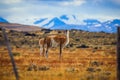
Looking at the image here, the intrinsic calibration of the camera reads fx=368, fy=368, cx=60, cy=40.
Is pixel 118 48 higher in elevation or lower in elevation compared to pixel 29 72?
higher

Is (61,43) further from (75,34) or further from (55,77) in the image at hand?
(75,34)

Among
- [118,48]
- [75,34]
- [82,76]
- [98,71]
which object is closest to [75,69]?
[98,71]

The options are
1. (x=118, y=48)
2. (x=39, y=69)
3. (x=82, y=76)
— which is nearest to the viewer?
(x=118, y=48)

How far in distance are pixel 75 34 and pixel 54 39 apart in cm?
7207

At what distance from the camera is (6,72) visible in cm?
1457

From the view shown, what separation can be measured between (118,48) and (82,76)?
4797mm

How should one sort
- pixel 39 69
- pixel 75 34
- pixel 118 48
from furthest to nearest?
pixel 75 34, pixel 39 69, pixel 118 48

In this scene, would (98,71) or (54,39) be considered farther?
(54,39)

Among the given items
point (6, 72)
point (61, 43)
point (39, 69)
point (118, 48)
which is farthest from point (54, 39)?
point (118, 48)

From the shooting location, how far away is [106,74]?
47.2 feet

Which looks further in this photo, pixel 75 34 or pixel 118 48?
pixel 75 34

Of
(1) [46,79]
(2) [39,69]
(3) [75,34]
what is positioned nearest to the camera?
(1) [46,79]

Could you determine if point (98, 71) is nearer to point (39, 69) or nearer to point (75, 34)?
point (39, 69)

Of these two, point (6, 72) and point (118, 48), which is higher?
point (118, 48)
